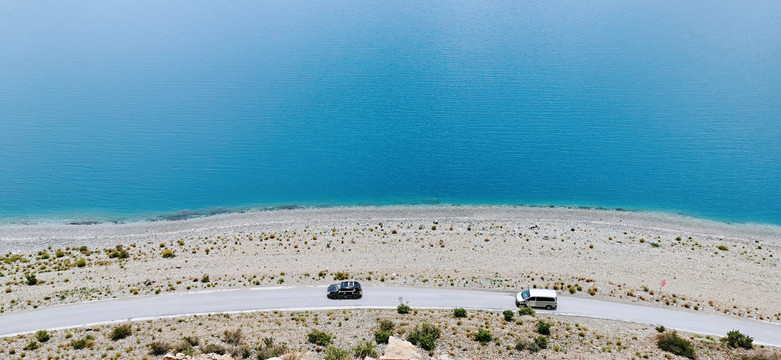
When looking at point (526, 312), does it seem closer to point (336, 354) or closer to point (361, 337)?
point (361, 337)

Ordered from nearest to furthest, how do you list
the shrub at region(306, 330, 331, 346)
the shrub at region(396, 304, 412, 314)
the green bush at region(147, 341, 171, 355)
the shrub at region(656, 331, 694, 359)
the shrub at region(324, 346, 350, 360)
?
the shrub at region(324, 346, 350, 360) → the green bush at region(147, 341, 171, 355) → the shrub at region(656, 331, 694, 359) → the shrub at region(306, 330, 331, 346) → the shrub at region(396, 304, 412, 314)

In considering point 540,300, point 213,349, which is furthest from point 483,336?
point 213,349

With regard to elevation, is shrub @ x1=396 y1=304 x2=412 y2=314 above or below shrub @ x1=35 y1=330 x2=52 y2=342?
above

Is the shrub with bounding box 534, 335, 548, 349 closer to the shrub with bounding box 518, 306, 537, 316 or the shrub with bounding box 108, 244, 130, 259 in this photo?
the shrub with bounding box 518, 306, 537, 316

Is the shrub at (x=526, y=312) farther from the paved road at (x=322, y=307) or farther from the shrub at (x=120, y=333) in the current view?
the shrub at (x=120, y=333)

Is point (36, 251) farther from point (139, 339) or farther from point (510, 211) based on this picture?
point (510, 211)

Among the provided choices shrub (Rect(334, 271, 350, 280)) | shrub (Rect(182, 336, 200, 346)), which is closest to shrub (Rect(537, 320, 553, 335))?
shrub (Rect(334, 271, 350, 280))
